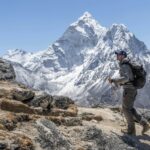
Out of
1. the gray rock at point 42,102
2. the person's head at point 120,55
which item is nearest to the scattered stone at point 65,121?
the gray rock at point 42,102

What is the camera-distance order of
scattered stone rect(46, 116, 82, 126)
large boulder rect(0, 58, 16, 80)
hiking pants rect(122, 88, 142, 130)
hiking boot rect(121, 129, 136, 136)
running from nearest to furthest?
scattered stone rect(46, 116, 82, 126), hiking pants rect(122, 88, 142, 130), hiking boot rect(121, 129, 136, 136), large boulder rect(0, 58, 16, 80)

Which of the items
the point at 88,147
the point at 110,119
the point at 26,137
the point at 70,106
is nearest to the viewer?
the point at 26,137

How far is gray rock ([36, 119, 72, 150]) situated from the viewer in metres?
14.8

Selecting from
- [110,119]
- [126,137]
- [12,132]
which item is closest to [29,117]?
[12,132]

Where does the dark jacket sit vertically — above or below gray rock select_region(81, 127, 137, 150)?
above

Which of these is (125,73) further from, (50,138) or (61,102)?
(50,138)

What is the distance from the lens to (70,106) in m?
21.4

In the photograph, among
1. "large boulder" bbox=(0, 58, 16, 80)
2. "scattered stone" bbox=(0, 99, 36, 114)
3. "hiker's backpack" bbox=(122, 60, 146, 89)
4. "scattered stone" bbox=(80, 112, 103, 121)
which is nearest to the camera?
"scattered stone" bbox=(0, 99, 36, 114)

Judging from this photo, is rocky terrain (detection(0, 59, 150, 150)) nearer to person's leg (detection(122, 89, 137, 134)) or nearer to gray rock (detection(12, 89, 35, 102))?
gray rock (detection(12, 89, 35, 102))

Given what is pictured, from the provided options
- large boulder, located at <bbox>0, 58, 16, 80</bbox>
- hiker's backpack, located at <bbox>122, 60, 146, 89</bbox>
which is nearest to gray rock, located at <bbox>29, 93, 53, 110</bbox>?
hiker's backpack, located at <bbox>122, 60, 146, 89</bbox>

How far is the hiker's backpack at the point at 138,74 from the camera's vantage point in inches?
744

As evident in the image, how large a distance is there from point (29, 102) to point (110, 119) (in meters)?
5.45

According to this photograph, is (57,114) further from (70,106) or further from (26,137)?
(26,137)

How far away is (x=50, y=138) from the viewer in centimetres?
1523
